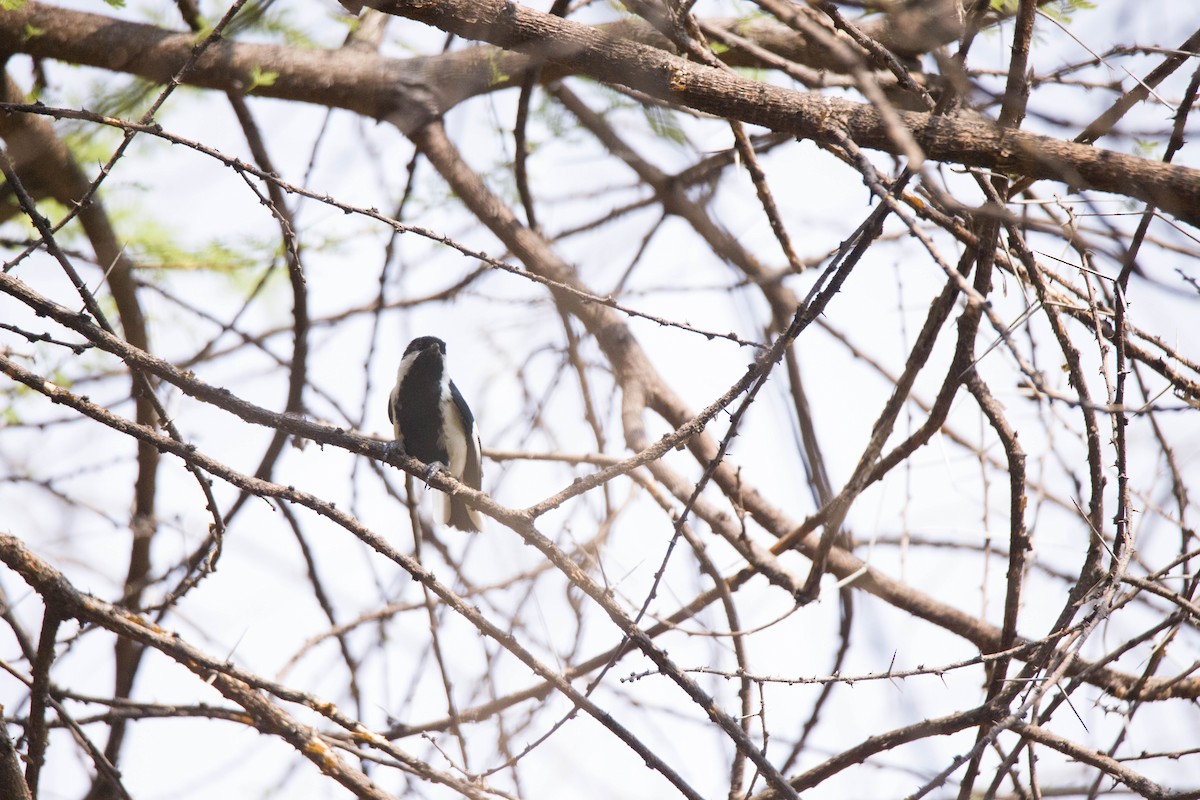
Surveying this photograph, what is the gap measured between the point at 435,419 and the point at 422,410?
0.10m

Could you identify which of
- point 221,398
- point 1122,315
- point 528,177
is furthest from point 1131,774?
point 528,177

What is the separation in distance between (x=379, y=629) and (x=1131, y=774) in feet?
10.2

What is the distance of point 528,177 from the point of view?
473 cm

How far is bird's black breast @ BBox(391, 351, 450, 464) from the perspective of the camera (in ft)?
17.8

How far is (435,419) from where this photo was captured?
17.7 ft

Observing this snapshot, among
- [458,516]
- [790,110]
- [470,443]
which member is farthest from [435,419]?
[790,110]

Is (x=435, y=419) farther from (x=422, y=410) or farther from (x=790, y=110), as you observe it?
(x=790, y=110)

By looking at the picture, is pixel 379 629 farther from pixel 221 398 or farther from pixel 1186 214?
pixel 1186 214

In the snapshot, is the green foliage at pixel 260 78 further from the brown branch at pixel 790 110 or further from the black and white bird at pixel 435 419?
the brown branch at pixel 790 110

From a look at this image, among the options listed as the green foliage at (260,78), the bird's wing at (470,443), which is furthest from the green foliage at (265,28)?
the bird's wing at (470,443)

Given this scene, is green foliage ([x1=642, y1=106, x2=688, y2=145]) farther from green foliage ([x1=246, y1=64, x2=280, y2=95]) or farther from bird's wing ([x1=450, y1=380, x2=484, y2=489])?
bird's wing ([x1=450, y1=380, x2=484, y2=489])

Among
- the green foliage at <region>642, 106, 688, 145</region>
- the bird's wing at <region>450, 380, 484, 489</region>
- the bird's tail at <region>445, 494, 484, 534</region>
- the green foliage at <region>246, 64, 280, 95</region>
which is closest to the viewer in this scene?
the green foliage at <region>642, 106, 688, 145</region>

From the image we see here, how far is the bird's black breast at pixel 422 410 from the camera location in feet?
17.8

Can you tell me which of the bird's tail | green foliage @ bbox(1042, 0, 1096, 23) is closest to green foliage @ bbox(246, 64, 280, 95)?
the bird's tail
